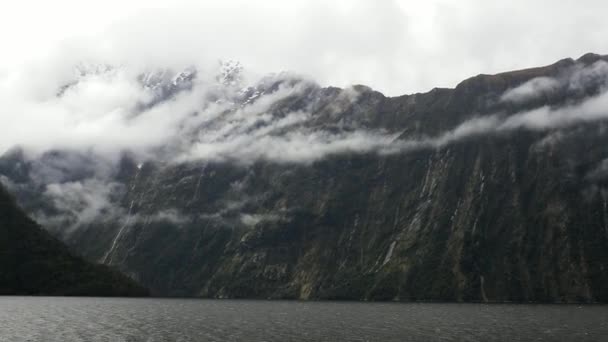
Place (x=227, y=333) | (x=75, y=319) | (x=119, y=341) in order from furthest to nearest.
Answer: (x=75, y=319)
(x=227, y=333)
(x=119, y=341)

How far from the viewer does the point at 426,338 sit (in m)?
111

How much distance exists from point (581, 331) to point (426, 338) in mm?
34608

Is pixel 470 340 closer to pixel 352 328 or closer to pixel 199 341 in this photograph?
pixel 352 328

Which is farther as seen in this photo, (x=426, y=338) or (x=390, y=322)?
(x=390, y=322)

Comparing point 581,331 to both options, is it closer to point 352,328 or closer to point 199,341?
point 352,328

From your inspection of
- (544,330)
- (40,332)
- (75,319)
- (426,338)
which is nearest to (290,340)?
(426,338)

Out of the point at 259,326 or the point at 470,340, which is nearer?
the point at 470,340

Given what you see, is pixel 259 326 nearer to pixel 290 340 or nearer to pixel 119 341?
pixel 290 340

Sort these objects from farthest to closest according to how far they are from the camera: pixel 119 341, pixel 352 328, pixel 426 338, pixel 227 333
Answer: pixel 352 328 → pixel 227 333 → pixel 426 338 → pixel 119 341

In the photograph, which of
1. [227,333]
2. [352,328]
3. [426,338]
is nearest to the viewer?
[426,338]

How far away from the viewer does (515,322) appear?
494 ft

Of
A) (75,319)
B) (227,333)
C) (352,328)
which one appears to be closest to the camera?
(227,333)

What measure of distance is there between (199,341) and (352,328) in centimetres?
4144

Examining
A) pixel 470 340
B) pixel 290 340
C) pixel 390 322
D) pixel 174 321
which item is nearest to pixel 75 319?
pixel 174 321
